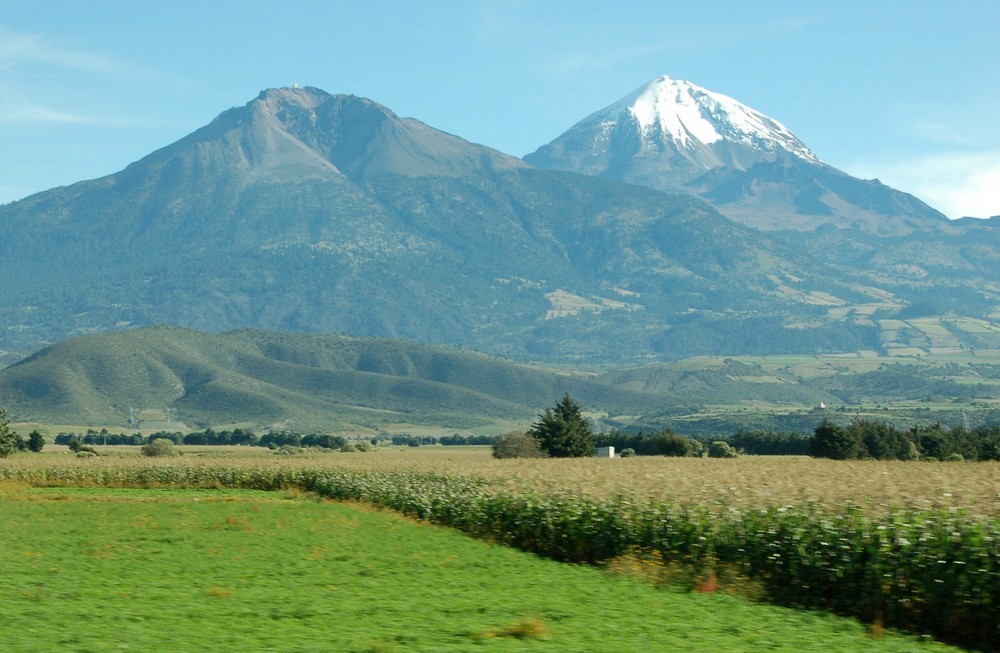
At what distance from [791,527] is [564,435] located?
5678cm

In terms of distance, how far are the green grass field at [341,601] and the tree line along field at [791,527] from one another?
1155mm

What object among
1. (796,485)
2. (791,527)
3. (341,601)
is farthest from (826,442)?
(341,601)

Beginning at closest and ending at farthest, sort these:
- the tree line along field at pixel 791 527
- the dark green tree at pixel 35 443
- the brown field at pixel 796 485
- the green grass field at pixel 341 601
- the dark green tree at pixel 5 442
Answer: the green grass field at pixel 341 601 < the tree line along field at pixel 791 527 < the brown field at pixel 796 485 < the dark green tree at pixel 5 442 < the dark green tree at pixel 35 443

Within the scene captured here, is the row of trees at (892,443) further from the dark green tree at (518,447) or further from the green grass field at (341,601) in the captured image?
the green grass field at (341,601)

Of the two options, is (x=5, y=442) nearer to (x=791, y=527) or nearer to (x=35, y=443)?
(x=35, y=443)

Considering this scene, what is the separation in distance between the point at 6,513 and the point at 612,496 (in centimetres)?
2242

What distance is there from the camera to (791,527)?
80.1 feet

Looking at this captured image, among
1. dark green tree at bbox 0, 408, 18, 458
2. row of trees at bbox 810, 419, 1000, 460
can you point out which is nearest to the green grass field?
row of trees at bbox 810, 419, 1000, 460

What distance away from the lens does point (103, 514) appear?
4078 centimetres

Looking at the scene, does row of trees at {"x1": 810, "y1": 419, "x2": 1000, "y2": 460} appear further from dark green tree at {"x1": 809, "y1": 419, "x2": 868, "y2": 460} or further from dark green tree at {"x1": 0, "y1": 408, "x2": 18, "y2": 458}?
dark green tree at {"x1": 0, "y1": 408, "x2": 18, "y2": 458}

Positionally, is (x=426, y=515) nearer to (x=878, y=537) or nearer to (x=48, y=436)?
(x=878, y=537)

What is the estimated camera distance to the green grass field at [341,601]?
18391 millimetres

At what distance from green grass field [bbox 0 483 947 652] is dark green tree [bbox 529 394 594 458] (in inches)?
1790

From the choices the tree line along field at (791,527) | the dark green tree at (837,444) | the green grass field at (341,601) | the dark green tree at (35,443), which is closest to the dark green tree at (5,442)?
the dark green tree at (35,443)
